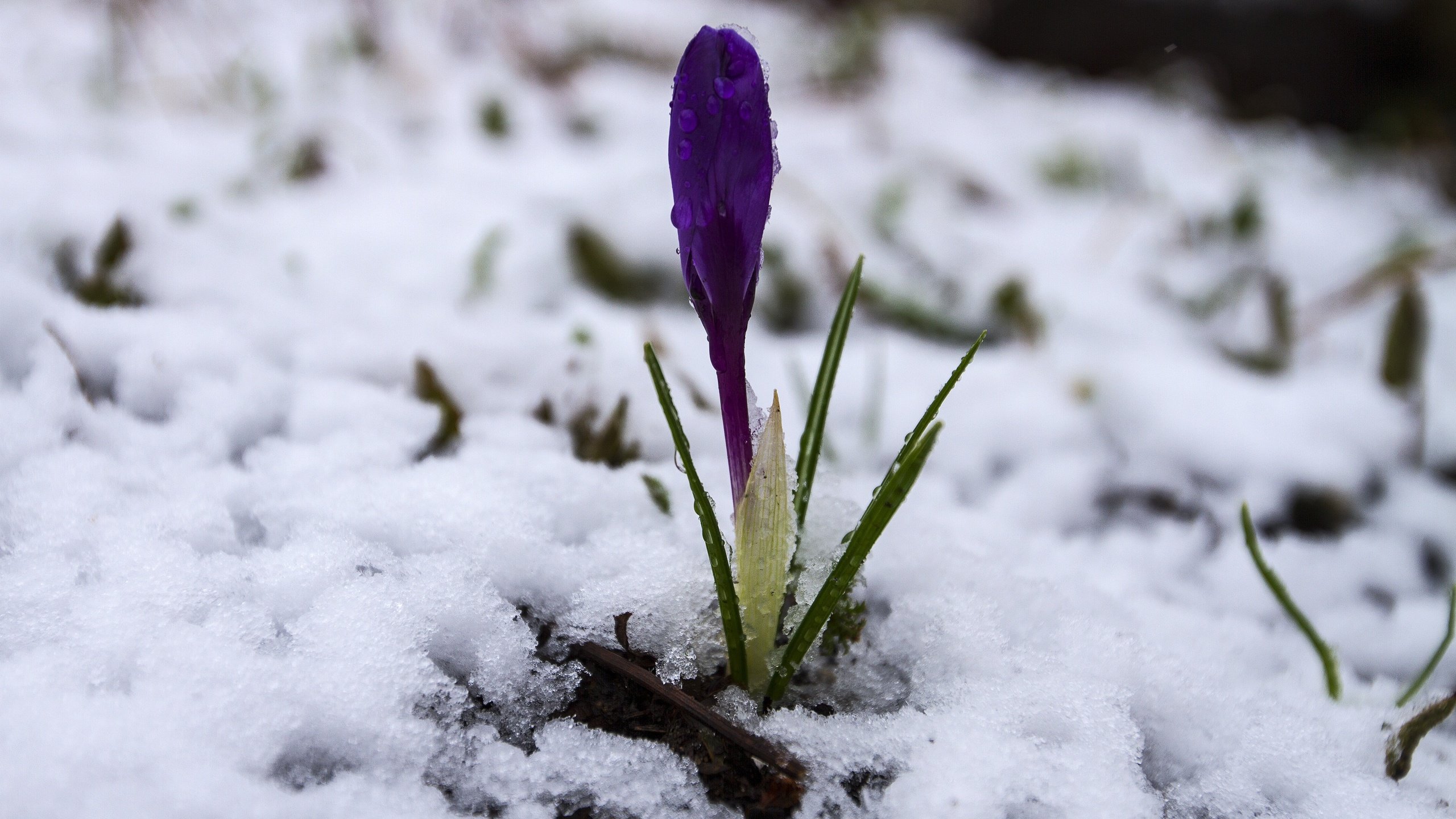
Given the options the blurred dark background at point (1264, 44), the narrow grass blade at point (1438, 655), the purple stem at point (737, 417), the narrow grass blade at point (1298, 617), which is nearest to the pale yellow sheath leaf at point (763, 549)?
the purple stem at point (737, 417)

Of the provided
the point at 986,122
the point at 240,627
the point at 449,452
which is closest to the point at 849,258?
the point at 449,452

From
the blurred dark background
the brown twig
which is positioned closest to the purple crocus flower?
the brown twig

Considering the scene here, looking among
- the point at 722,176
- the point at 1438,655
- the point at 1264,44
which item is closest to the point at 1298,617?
the point at 1438,655

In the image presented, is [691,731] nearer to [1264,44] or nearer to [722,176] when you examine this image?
[722,176]

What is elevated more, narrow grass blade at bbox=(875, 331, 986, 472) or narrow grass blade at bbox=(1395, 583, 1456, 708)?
narrow grass blade at bbox=(875, 331, 986, 472)

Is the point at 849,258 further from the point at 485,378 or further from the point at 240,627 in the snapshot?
the point at 240,627

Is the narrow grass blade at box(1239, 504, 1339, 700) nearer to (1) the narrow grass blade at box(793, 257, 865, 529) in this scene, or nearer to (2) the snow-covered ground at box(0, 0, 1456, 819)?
(2) the snow-covered ground at box(0, 0, 1456, 819)
